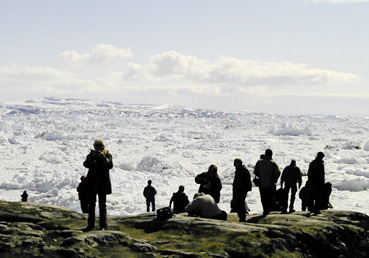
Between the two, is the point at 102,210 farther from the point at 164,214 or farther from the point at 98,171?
the point at 164,214

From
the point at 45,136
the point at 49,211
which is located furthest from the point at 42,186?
the point at 45,136

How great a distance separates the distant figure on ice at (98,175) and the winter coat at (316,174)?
6072 mm

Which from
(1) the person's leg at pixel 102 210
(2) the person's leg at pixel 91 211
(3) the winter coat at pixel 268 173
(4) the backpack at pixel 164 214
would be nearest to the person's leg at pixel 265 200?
(3) the winter coat at pixel 268 173

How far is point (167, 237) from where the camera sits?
6.46 m

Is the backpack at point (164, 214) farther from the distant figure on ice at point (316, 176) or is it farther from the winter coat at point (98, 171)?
the distant figure on ice at point (316, 176)

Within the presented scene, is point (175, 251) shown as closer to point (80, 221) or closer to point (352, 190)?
point (80, 221)

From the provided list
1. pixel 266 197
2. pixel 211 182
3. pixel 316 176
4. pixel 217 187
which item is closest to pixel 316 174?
pixel 316 176

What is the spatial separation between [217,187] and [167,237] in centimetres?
336

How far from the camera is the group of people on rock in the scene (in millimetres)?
6305

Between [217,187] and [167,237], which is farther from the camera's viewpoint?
[217,187]

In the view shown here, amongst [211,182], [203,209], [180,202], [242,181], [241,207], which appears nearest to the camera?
[203,209]

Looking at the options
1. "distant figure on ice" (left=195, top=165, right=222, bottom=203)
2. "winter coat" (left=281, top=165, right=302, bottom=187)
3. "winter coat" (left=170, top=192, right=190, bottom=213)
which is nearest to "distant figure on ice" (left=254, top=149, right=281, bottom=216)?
"distant figure on ice" (left=195, top=165, right=222, bottom=203)

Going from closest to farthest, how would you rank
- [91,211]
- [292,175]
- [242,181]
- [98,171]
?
[98,171] → [91,211] → [242,181] → [292,175]

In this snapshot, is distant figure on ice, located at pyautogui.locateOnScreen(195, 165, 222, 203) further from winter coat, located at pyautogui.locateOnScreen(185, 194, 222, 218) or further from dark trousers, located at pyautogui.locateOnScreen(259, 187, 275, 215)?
winter coat, located at pyautogui.locateOnScreen(185, 194, 222, 218)
